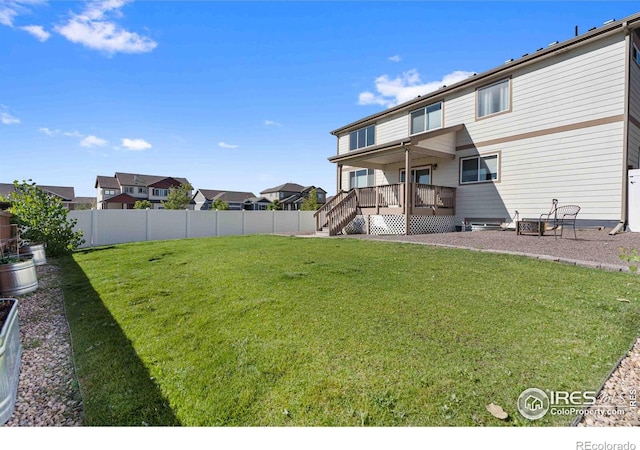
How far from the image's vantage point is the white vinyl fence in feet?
45.6

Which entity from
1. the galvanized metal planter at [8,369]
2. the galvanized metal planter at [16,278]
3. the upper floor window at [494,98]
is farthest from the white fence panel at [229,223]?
the galvanized metal planter at [8,369]

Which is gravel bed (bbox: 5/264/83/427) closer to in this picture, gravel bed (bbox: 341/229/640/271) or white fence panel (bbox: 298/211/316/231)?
gravel bed (bbox: 341/229/640/271)

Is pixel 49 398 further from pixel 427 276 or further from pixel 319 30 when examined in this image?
pixel 319 30

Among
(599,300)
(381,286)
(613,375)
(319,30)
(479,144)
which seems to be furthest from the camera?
(479,144)

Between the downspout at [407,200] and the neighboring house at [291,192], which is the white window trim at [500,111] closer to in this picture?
the downspout at [407,200]

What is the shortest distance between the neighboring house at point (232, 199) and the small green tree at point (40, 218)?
44.0 metres

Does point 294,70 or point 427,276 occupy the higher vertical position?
point 294,70

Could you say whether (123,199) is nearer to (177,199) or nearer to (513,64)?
(177,199)

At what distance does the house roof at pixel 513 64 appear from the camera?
8826 millimetres

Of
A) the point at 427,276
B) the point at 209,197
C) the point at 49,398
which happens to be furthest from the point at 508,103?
the point at 209,197

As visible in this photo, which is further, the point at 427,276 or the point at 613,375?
the point at 427,276

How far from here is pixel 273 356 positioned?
2.71 metres

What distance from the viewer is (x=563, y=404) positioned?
79.8 inches
